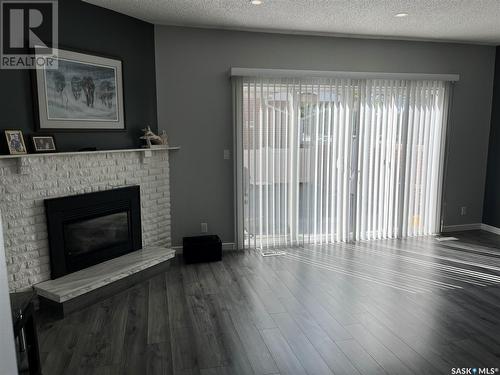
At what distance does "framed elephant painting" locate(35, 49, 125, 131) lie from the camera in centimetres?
304

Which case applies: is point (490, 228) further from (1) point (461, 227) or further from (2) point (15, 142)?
(2) point (15, 142)

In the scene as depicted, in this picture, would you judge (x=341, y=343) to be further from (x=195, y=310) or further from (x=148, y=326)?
(x=148, y=326)

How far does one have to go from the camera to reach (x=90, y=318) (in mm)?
2820

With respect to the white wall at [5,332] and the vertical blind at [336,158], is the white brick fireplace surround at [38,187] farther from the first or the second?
the white wall at [5,332]

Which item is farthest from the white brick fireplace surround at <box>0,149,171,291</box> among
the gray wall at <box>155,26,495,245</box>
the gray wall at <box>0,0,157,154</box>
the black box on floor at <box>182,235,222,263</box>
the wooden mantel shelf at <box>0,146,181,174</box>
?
the black box on floor at <box>182,235,222,263</box>

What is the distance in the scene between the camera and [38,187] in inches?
116

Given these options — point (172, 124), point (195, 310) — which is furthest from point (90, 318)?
point (172, 124)

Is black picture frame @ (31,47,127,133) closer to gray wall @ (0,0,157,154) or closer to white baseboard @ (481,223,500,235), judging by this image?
gray wall @ (0,0,157,154)

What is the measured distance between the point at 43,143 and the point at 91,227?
893 millimetres

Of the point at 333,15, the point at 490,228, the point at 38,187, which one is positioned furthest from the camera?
the point at 490,228

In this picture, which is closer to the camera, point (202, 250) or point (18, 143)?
point (18, 143)

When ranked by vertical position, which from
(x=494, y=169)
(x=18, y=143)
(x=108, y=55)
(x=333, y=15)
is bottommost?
(x=494, y=169)

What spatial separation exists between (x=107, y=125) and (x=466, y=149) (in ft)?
15.9

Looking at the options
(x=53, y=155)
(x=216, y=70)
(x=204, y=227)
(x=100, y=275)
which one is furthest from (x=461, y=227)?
(x=53, y=155)
